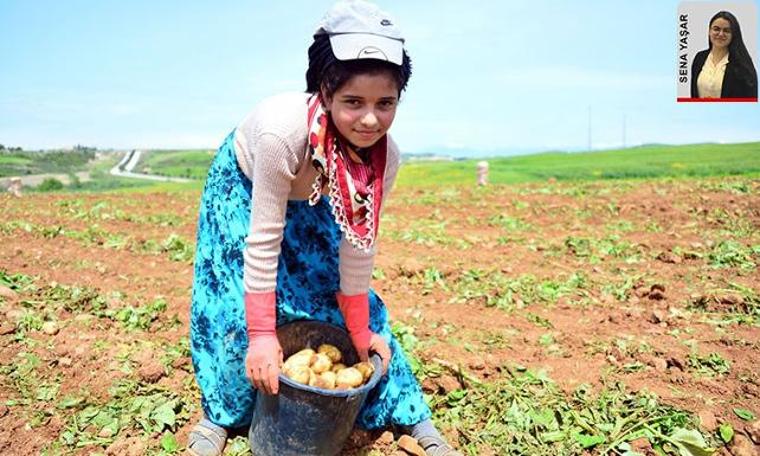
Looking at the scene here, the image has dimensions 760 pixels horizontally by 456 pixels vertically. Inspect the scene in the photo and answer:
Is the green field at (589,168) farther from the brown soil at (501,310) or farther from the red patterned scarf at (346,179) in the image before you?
the red patterned scarf at (346,179)

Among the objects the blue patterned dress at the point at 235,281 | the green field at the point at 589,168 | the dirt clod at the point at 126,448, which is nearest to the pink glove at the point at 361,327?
the blue patterned dress at the point at 235,281

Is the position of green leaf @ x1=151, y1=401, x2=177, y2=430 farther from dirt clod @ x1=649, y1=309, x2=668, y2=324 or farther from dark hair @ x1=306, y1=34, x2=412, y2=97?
dirt clod @ x1=649, y1=309, x2=668, y2=324

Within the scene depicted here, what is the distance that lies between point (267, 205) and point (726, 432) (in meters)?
2.13

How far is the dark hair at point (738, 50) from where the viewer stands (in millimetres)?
8773

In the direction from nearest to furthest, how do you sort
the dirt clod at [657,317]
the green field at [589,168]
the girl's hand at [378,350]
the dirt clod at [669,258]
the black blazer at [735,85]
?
the girl's hand at [378,350]
the dirt clod at [657,317]
the dirt clod at [669,258]
the black blazer at [735,85]
the green field at [589,168]

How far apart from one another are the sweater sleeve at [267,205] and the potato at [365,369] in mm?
485

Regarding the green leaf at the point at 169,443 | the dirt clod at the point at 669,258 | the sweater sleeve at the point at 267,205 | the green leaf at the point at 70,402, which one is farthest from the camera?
the dirt clod at the point at 669,258

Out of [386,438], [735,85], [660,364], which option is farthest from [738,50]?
[386,438]

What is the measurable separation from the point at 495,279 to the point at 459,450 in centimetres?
248

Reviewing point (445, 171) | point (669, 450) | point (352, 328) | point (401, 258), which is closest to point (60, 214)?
point (401, 258)

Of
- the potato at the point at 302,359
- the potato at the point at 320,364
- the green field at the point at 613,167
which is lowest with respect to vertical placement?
the green field at the point at 613,167

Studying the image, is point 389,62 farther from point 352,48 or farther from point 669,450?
point 669,450

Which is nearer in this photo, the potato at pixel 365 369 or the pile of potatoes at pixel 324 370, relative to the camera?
the pile of potatoes at pixel 324 370

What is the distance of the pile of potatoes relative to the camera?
2.14 meters
